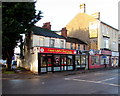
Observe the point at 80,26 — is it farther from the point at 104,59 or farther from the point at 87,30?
the point at 104,59

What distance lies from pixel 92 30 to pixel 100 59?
743 centimetres

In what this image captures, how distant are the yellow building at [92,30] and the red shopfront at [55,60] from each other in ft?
32.5

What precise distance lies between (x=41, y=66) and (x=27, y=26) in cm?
635

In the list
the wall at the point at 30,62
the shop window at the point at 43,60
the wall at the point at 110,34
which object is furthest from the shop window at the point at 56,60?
the wall at the point at 110,34

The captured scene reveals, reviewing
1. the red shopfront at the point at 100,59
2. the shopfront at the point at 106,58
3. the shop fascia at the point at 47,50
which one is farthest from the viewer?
the shopfront at the point at 106,58

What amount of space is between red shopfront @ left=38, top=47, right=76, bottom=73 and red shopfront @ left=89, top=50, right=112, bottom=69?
22.6ft

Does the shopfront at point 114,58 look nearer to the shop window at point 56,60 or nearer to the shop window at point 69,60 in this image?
the shop window at point 69,60

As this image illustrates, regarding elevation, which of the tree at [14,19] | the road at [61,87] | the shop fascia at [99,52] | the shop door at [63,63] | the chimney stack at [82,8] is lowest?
the road at [61,87]

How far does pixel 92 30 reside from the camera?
33906 millimetres

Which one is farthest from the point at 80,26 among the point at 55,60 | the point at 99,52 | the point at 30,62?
the point at 30,62

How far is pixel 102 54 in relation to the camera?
34.0m

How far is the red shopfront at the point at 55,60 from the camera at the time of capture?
20766mm

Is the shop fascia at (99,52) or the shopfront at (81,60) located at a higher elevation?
the shop fascia at (99,52)

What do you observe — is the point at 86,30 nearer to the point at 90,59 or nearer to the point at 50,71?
the point at 90,59
